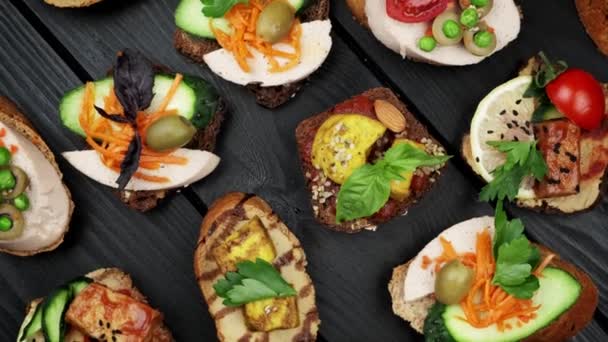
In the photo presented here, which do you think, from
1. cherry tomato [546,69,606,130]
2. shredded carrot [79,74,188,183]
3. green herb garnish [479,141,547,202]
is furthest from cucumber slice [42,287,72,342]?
cherry tomato [546,69,606,130]

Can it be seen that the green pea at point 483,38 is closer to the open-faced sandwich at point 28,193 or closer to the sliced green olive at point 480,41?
the sliced green olive at point 480,41

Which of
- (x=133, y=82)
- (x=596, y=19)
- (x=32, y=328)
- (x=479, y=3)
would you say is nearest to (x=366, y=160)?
(x=479, y=3)

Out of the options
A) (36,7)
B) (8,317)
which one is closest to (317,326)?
(8,317)

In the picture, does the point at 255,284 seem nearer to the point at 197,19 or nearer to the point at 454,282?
the point at 454,282

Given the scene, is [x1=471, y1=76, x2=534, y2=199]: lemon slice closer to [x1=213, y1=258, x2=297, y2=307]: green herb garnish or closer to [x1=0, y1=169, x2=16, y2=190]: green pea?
[x1=213, y1=258, x2=297, y2=307]: green herb garnish

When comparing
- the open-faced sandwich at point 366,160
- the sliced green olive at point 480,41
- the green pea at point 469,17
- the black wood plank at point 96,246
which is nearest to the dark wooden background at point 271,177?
the black wood plank at point 96,246
